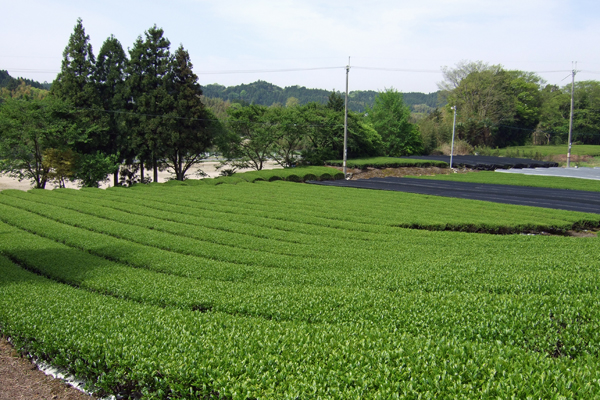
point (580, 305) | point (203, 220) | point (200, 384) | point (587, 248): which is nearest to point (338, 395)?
point (200, 384)

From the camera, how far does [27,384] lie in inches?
269

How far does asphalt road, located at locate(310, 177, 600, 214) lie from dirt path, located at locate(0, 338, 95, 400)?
24625 mm

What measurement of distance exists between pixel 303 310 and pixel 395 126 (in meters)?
59.3

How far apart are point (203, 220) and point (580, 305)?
15.4m

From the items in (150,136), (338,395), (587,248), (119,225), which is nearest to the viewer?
(338,395)

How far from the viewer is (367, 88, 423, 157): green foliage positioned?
63.5m

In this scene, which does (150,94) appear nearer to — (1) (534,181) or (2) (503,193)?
(2) (503,193)

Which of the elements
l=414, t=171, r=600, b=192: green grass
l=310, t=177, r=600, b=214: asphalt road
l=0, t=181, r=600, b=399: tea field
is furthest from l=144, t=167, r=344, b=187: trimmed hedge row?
l=0, t=181, r=600, b=399: tea field

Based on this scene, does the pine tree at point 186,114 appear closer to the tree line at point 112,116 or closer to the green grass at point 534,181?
the tree line at point 112,116

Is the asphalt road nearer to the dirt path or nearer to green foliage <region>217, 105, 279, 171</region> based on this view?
green foliage <region>217, 105, 279, 171</region>

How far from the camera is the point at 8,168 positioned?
35.0 meters

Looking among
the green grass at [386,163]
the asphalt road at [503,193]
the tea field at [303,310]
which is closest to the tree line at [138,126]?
the green grass at [386,163]

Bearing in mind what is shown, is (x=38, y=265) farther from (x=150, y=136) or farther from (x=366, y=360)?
(x=150, y=136)

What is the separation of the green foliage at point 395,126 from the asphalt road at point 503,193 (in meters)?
26.6
